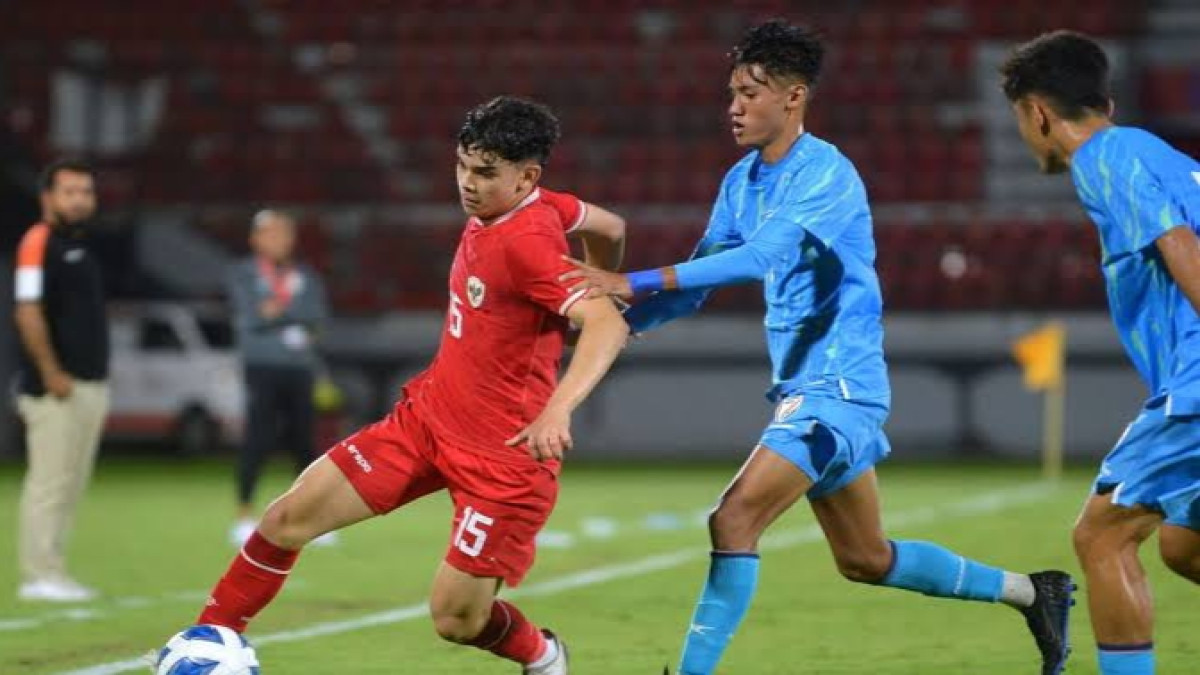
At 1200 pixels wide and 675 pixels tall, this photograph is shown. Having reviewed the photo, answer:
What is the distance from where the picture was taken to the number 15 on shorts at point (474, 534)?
6141 millimetres

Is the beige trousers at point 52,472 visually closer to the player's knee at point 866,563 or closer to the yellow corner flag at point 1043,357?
the player's knee at point 866,563

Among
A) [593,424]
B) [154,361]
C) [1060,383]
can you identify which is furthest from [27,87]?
[1060,383]

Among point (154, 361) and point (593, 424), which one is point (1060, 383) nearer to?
point (593, 424)

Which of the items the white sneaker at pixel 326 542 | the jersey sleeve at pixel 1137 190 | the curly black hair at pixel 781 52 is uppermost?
the curly black hair at pixel 781 52

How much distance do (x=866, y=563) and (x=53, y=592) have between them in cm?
464

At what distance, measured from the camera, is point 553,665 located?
6.55 metres

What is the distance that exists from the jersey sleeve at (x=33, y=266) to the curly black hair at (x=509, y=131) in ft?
14.5

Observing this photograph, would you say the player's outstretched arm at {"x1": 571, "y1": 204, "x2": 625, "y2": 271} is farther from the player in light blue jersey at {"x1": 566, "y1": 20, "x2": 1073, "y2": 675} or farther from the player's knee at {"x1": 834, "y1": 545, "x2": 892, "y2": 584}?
the player's knee at {"x1": 834, "y1": 545, "x2": 892, "y2": 584}

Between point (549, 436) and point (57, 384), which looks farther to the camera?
point (57, 384)

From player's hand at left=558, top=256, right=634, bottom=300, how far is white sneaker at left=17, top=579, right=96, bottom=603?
4.63 metres

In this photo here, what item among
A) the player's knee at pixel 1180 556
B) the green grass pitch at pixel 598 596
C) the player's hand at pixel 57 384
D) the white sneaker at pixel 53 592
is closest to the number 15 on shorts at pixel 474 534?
the green grass pitch at pixel 598 596

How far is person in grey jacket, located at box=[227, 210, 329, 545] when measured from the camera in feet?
43.1

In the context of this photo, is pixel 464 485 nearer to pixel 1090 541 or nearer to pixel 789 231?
pixel 789 231

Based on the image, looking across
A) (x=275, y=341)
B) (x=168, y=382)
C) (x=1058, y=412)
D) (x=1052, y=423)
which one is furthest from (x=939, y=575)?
(x=168, y=382)
